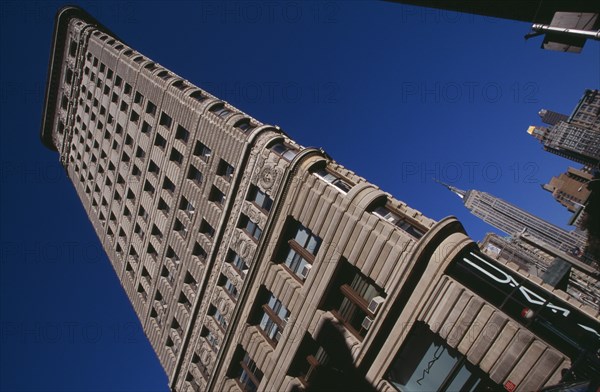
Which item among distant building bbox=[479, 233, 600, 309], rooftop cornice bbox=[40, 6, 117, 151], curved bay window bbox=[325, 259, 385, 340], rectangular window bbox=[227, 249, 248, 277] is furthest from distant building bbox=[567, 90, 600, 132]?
rooftop cornice bbox=[40, 6, 117, 151]

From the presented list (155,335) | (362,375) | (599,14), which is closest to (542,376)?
(362,375)

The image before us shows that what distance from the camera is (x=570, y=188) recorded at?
133 meters

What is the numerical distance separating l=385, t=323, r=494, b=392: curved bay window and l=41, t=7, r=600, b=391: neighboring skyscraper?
49 mm

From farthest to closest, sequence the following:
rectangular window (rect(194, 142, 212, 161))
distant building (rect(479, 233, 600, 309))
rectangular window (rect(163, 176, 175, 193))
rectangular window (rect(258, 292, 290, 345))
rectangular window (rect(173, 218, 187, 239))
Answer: distant building (rect(479, 233, 600, 309)) → rectangular window (rect(163, 176, 175, 193)) → rectangular window (rect(173, 218, 187, 239)) → rectangular window (rect(194, 142, 212, 161)) → rectangular window (rect(258, 292, 290, 345))

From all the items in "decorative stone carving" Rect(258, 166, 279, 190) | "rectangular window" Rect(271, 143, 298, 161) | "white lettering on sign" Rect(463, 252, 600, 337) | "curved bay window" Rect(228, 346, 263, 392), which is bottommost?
"curved bay window" Rect(228, 346, 263, 392)

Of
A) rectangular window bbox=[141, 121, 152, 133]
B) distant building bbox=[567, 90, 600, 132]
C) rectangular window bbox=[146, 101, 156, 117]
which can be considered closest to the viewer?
rectangular window bbox=[146, 101, 156, 117]

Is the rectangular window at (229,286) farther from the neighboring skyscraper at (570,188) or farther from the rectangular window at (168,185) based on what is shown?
the neighboring skyscraper at (570,188)

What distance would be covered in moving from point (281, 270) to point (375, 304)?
5700 millimetres

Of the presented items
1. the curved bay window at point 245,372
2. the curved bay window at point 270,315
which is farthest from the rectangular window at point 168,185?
the curved bay window at point 245,372

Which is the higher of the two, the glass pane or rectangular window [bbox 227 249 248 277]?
the glass pane

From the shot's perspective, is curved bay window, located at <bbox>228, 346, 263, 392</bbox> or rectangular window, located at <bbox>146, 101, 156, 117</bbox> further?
rectangular window, located at <bbox>146, 101, 156, 117</bbox>

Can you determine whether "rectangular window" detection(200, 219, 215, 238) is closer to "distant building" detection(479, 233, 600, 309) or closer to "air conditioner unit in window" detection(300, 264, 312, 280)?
Result: "air conditioner unit in window" detection(300, 264, 312, 280)

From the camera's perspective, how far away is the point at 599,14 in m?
12.4

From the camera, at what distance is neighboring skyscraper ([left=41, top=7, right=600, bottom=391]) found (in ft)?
35.6
